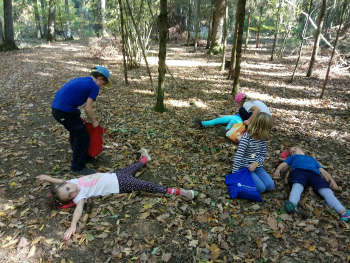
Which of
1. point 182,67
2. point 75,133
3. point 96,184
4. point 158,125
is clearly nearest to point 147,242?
point 96,184

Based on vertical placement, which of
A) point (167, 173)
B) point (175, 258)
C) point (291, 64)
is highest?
point (291, 64)

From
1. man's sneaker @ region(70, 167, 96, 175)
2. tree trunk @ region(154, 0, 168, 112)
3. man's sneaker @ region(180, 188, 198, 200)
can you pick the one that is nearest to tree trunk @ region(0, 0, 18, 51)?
tree trunk @ region(154, 0, 168, 112)

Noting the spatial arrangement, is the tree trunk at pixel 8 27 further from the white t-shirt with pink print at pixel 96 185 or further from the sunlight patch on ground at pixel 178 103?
the white t-shirt with pink print at pixel 96 185

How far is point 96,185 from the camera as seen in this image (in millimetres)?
3773

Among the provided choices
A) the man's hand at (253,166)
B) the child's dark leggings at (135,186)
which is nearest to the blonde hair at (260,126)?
the man's hand at (253,166)

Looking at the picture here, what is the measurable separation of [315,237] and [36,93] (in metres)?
8.70

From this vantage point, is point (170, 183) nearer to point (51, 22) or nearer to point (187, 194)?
point (187, 194)

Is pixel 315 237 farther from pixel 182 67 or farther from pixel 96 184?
pixel 182 67

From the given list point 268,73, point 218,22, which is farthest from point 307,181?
point 218,22

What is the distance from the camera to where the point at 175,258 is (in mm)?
3041

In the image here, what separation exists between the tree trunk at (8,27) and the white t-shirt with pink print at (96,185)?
52.5 ft

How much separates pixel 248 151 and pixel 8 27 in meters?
17.4

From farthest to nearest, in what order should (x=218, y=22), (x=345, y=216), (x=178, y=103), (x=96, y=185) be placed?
(x=218, y=22)
(x=178, y=103)
(x=96, y=185)
(x=345, y=216)

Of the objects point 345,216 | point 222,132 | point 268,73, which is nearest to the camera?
point 345,216
